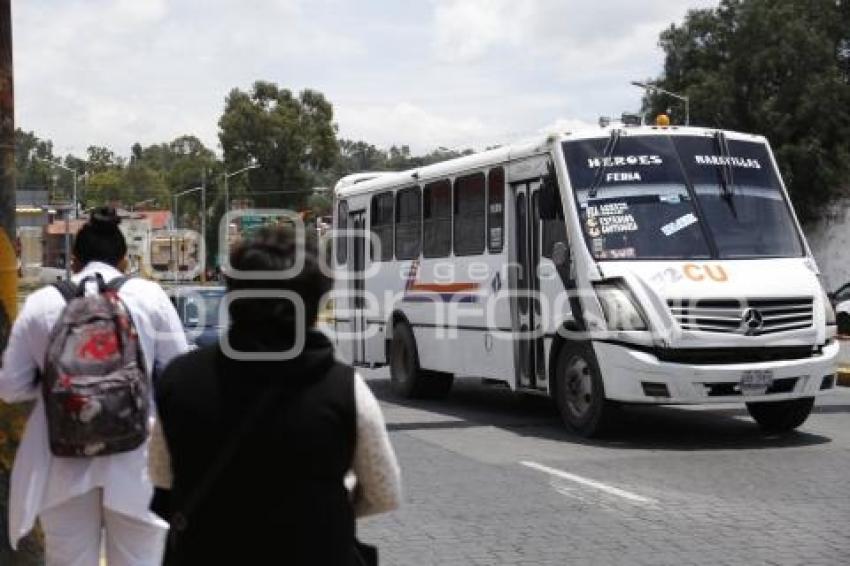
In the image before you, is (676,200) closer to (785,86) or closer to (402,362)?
(402,362)

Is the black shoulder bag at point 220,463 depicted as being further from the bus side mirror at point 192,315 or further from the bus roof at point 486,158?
the bus side mirror at point 192,315

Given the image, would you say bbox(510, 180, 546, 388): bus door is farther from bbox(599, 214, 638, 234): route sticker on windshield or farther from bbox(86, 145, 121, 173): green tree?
bbox(86, 145, 121, 173): green tree

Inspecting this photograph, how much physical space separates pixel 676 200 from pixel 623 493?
135 inches

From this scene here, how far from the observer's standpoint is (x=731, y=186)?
35.7 feet

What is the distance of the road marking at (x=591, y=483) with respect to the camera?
26.2ft

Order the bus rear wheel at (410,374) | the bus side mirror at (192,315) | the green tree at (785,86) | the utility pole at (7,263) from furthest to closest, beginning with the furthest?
the green tree at (785,86), the bus side mirror at (192,315), the bus rear wheel at (410,374), the utility pole at (7,263)

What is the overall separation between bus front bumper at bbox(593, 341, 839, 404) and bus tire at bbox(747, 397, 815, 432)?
0.58 metres

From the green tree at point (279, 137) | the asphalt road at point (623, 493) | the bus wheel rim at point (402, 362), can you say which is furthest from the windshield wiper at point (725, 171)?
the green tree at point (279, 137)

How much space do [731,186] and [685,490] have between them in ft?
12.0

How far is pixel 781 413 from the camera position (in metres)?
11.1

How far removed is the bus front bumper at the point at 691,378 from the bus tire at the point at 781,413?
1.89 ft

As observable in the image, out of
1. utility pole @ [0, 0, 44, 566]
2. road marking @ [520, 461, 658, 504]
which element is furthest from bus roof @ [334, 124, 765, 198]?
utility pole @ [0, 0, 44, 566]

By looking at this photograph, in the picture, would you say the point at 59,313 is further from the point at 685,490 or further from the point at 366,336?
the point at 366,336

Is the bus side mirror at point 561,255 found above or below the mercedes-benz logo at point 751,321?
above
